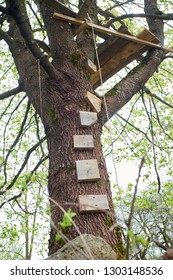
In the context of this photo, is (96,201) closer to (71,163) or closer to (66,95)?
(71,163)

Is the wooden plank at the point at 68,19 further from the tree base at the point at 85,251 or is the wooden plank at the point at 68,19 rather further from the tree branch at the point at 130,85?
the tree base at the point at 85,251

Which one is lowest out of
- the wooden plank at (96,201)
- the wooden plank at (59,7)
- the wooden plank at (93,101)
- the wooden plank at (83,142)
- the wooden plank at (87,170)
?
the wooden plank at (96,201)

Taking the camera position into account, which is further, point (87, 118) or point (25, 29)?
point (87, 118)

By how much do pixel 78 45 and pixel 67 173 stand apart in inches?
58.4

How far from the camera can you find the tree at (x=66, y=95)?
2170 mm

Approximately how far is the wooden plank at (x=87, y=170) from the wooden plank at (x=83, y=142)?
0.12m

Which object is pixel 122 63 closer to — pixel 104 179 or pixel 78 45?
pixel 78 45

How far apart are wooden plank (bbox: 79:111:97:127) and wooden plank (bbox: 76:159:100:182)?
320mm

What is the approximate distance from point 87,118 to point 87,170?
1.53ft

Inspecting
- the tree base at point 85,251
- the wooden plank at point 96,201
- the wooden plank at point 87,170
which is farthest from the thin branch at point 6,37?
the tree base at point 85,251

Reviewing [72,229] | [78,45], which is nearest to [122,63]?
[78,45]

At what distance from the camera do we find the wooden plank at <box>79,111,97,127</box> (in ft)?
8.37

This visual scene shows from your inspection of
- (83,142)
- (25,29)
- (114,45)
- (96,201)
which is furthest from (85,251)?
(114,45)

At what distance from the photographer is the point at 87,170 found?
2326 mm
